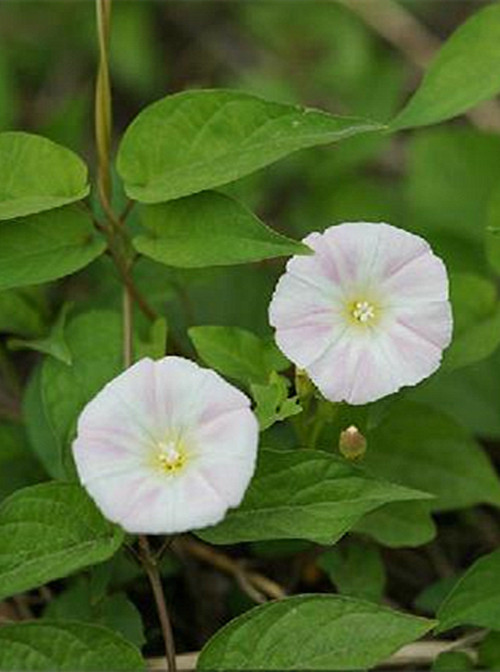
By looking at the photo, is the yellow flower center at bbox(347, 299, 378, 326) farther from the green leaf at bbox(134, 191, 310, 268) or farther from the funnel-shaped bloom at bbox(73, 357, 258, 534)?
the funnel-shaped bloom at bbox(73, 357, 258, 534)

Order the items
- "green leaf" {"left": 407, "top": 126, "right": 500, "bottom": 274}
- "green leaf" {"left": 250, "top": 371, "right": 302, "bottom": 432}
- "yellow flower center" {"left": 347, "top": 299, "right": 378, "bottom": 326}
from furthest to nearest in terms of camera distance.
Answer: "green leaf" {"left": 407, "top": 126, "right": 500, "bottom": 274}
"yellow flower center" {"left": 347, "top": 299, "right": 378, "bottom": 326}
"green leaf" {"left": 250, "top": 371, "right": 302, "bottom": 432}

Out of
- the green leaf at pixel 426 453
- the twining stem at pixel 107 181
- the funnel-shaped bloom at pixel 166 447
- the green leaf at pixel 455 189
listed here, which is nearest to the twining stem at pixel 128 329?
the twining stem at pixel 107 181

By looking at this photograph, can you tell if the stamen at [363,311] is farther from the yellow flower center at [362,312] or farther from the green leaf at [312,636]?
the green leaf at [312,636]

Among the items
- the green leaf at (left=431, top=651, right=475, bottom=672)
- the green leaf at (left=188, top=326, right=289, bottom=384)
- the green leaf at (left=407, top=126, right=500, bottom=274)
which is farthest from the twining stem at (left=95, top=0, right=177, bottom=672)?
the green leaf at (left=407, top=126, right=500, bottom=274)

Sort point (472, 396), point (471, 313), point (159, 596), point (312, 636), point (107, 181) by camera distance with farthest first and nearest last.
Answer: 1. point (472, 396)
2. point (471, 313)
3. point (107, 181)
4. point (159, 596)
5. point (312, 636)

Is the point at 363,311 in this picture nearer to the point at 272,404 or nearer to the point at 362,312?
the point at 362,312

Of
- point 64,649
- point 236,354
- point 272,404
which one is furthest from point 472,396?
point 64,649
